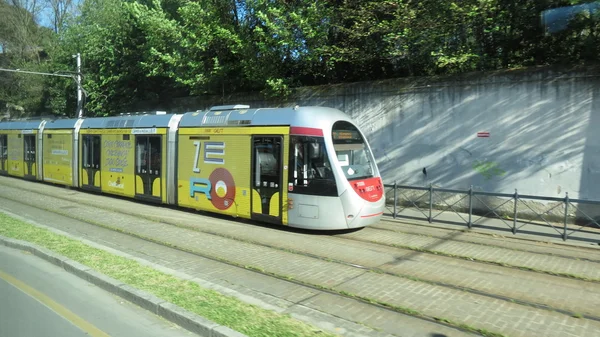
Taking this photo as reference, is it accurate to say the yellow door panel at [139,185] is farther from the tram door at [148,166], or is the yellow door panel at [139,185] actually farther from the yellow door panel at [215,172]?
the yellow door panel at [215,172]

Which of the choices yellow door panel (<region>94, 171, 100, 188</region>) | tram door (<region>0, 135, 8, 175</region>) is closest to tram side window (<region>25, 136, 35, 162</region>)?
tram door (<region>0, 135, 8, 175</region>)

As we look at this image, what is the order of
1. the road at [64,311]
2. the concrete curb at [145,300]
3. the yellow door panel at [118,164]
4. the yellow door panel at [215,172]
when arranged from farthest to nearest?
the yellow door panel at [118,164], the yellow door panel at [215,172], the road at [64,311], the concrete curb at [145,300]

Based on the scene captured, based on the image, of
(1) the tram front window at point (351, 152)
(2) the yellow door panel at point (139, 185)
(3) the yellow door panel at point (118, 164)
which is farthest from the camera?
(3) the yellow door panel at point (118, 164)

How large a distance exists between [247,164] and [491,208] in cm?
737

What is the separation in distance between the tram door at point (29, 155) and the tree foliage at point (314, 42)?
206 inches

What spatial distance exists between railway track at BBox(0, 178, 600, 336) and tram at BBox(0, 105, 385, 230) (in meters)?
0.59

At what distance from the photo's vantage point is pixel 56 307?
17.1 feet

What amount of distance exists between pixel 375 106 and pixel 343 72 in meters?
3.30

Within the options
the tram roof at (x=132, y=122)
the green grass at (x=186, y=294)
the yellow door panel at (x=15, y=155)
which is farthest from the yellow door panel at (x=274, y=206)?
the yellow door panel at (x=15, y=155)

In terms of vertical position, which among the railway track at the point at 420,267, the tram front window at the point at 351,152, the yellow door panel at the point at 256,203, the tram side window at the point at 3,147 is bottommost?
the railway track at the point at 420,267

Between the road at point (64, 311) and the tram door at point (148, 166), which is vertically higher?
the tram door at point (148, 166)

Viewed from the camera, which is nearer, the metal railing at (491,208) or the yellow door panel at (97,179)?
the metal railing at (491,208)

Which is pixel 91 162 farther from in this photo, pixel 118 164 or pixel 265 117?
pixel 265 117

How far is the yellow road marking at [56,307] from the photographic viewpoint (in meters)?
4.58
